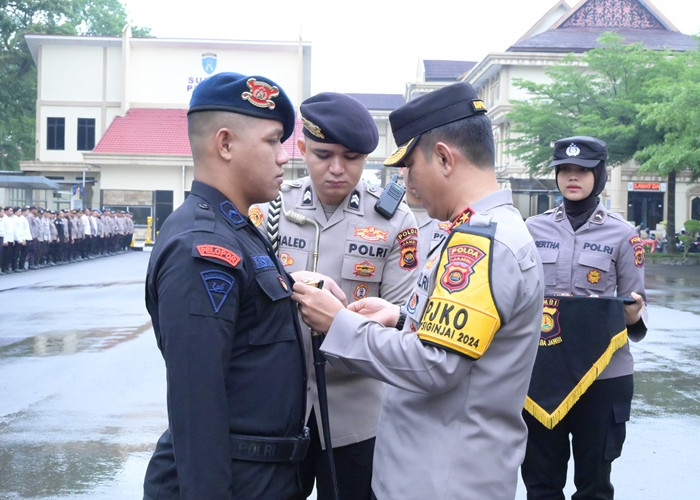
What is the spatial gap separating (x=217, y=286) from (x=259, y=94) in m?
0.58

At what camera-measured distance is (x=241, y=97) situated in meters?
2.40

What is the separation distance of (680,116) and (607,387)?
75.4 feet

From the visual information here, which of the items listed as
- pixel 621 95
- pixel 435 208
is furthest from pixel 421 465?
pixel 621 95

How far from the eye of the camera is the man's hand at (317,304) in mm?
2471

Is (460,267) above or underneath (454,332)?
above

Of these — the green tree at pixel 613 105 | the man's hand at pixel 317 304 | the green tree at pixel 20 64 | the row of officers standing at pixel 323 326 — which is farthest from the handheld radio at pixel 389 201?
the green tree at pixel 20 64

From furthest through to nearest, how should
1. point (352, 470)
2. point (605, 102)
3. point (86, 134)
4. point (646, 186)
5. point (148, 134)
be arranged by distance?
point (646, 186) < point (86, 134) < point (148, 134) < point (605, 102) < point (352, 470)

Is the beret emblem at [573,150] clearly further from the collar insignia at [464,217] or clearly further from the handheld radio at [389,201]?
the collar insignia at [464,217]

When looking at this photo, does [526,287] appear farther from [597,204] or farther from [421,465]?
[597,204]

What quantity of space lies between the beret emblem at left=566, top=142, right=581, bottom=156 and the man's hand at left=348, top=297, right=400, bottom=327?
1859 mm

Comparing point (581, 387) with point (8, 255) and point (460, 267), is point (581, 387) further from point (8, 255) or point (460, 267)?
point (8, 255)

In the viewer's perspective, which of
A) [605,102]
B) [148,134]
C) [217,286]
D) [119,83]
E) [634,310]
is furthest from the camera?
[119,83]

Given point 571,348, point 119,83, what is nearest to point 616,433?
point 571,348

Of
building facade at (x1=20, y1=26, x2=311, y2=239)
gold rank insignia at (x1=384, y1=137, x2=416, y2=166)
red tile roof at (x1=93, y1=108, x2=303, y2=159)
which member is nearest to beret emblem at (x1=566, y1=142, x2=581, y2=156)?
gold rank insignia at (x1=384, y1=137, x2=416, y2=166)
